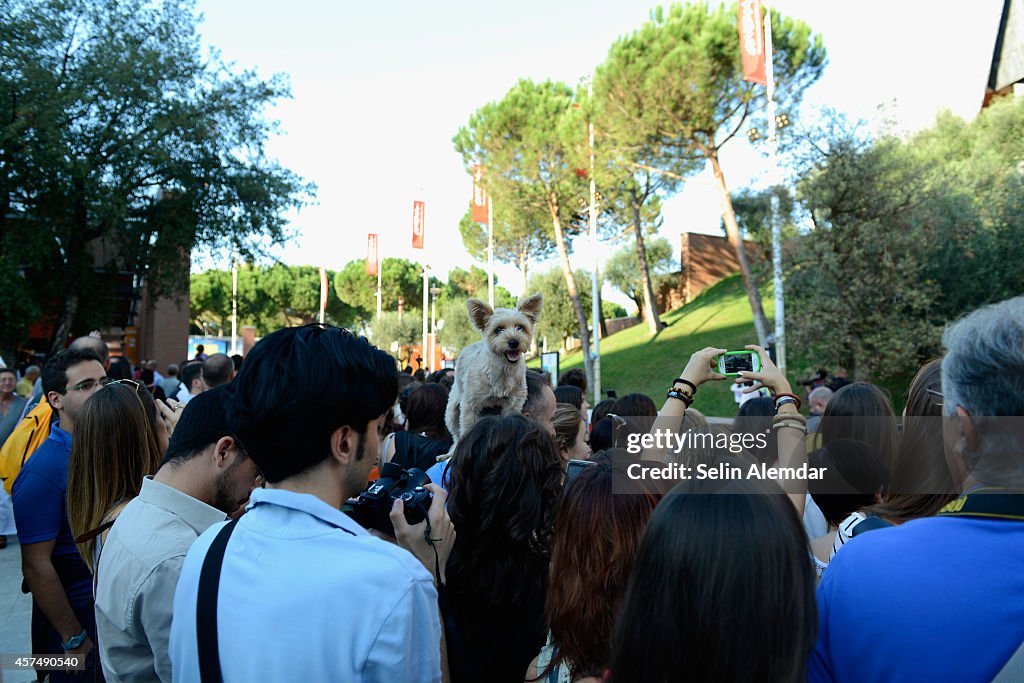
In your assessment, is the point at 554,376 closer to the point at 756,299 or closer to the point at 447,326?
the point at 756,299

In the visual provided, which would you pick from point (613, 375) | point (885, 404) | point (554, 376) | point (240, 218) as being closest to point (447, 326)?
point (613, 375)

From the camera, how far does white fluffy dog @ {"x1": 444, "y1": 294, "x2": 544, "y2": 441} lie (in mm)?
4504

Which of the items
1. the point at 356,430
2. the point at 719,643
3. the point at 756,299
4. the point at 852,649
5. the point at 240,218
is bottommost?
the point at 852,649

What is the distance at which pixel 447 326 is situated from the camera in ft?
159

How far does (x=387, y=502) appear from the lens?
2107 millimetres

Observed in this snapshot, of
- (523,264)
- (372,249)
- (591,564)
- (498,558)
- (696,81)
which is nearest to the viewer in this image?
(591,564)

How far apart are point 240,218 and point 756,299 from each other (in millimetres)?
16636

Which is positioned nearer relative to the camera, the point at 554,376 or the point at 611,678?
the point at 611,678

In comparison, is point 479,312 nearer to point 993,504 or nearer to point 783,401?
point 783,401

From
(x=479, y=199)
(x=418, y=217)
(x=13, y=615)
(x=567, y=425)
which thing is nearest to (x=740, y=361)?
(x=567, y=425)

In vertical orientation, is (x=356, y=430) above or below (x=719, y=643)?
above

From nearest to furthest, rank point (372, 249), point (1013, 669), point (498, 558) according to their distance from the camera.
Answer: point (1013, 669), point (498, 558), point (372, 249)

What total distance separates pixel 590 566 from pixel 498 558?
40 cm

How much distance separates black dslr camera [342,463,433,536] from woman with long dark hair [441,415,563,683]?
0.71 feet
